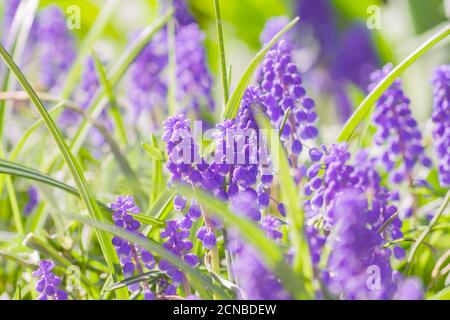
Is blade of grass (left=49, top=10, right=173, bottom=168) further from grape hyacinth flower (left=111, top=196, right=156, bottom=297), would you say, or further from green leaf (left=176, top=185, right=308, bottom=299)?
green leaf (left=176, top=185, right=308, bottom=299)

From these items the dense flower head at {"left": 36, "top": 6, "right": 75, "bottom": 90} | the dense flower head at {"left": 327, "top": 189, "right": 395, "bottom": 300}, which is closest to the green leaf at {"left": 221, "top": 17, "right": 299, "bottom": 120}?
the dense flower head at {"left": 327, "top": 189, "right": 395, "bottom": 300}

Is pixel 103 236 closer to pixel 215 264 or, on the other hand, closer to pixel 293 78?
pixel 215 264

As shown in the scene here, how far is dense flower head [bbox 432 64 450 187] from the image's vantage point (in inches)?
107

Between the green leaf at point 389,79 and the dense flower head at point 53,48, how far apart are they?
9.92 ft

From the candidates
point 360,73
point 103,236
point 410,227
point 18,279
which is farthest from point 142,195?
point 360,73

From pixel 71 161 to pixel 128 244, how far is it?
1.01 ft

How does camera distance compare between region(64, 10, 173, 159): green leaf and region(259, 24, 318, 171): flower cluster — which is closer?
region(259, 24, 318, 171): flower cluster

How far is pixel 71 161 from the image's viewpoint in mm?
2312

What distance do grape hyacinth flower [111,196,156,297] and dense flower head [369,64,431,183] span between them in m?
1.06

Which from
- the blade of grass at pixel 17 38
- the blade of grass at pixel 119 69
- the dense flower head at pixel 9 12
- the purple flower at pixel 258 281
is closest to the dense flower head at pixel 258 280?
the purple flower at pixel 258 281

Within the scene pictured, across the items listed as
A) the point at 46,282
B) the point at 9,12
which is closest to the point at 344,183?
the point at 46,282

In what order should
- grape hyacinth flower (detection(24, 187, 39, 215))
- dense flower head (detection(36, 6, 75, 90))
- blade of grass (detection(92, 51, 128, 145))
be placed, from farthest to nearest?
dense flower head (detection(36, 6, 75, 90))
grape hyacinth flower (detection(24, 187, 39, 215))
blade of grass (detection(92, 51, 128, 145))

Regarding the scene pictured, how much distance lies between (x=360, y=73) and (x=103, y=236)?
4261mm
